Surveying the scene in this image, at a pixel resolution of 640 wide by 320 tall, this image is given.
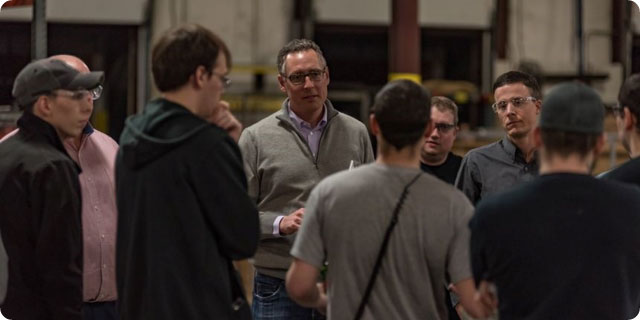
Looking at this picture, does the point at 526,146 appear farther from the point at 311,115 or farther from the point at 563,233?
the point at 563,233

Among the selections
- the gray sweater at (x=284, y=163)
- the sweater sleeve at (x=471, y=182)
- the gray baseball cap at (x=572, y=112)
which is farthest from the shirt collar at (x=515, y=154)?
the gray baseball cap at (x=572, y=112)

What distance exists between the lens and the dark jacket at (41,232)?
2510 mm

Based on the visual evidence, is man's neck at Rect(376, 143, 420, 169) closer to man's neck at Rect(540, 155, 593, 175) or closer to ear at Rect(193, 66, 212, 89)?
man's neck at Rect(540, 155, 593, 175)

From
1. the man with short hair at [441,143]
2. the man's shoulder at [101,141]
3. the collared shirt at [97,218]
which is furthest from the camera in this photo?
the man with short hair at [441,143]

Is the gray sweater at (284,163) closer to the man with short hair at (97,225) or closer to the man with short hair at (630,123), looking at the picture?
the man with short hair at (97,225)

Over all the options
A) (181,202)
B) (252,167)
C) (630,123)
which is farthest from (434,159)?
(181,202)

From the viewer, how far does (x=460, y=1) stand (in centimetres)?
1159

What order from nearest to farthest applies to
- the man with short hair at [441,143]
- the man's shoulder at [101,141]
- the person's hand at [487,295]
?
the person's hand at [487,295] → the man's shoulder at [101,141] → the man with short hair at [441,143]

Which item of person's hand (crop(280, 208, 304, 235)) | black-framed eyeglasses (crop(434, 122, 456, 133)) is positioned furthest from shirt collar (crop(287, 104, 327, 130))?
black-framed eyeglasses (crop(434, 122, 456, 133))

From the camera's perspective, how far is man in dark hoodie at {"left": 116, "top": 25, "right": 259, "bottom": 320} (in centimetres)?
211

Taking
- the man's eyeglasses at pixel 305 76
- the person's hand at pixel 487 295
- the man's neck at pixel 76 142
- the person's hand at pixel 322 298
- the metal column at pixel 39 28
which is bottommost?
the person's hand at pixel 322 298

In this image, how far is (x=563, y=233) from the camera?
6.45 feet

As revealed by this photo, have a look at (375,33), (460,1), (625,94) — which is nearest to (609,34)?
Result: (460,1)

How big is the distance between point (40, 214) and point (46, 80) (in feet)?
1.45
